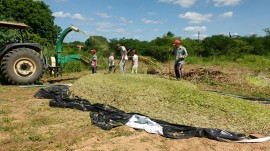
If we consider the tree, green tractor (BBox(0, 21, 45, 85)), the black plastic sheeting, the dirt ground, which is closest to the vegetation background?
the dirt ground

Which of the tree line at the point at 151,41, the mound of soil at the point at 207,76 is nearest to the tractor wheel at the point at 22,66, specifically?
the mound of soil at the point at 207,76

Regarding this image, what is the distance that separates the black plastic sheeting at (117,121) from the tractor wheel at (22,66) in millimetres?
2983

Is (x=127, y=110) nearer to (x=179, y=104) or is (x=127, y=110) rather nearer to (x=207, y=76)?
(x=179, y=104)

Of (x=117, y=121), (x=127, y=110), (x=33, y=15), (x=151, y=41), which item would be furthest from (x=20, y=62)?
(x=33, y=15)

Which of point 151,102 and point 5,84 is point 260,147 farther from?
point 5,84

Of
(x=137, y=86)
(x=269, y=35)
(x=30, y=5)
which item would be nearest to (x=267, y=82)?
(x=137, y=86)

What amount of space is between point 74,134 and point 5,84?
226 inches

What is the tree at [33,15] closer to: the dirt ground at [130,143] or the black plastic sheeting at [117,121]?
the black plastic sheeting at [117,121]

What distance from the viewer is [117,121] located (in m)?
5.06

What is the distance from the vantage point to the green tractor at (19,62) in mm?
8969

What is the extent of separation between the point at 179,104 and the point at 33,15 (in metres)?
22.9

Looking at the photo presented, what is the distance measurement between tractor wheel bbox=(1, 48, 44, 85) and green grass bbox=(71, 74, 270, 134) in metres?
2.75

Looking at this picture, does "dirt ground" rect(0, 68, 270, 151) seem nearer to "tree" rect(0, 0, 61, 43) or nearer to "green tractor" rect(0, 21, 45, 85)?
"green tractor" rect(0, 21, 45, 85)

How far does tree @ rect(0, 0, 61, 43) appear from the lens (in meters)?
25.2
